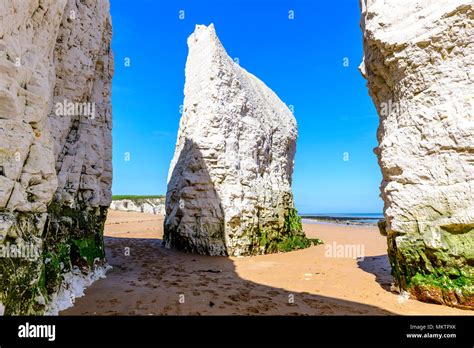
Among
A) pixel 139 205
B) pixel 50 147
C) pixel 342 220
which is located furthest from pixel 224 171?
pixel 342 220

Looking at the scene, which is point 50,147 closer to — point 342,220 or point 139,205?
point 139,205

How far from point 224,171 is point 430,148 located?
6698mm

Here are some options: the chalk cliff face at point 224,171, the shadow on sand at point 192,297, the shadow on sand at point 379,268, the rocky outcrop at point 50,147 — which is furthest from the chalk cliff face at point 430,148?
the rocky outcrop at point 50,147

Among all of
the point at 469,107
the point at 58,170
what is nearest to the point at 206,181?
the point at 58,170

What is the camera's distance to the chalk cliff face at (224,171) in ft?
34.6

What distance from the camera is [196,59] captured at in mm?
12430

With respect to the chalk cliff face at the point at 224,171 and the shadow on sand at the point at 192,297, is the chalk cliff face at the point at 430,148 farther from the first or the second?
the chalk cliff face at the point at 224,171

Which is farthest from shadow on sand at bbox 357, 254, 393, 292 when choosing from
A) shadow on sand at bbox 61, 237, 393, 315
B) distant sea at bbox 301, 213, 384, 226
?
distant sea at bbox 301, 213, 384, 226

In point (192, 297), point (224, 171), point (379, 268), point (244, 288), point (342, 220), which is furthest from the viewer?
point (342, 220)

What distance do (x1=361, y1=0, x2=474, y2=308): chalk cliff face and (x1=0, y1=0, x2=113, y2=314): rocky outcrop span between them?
245 inches

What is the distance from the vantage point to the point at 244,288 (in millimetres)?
6219

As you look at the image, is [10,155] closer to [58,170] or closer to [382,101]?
[58,170]
